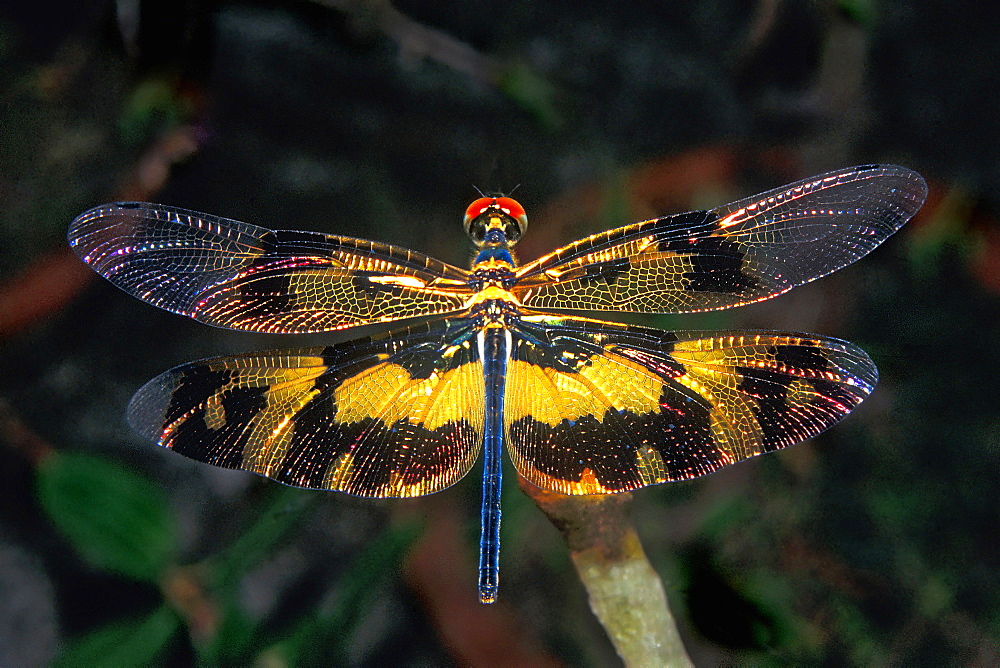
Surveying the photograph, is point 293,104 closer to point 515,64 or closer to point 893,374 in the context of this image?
point 515,64

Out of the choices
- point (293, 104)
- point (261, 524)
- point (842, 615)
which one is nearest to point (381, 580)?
point (261, 524)

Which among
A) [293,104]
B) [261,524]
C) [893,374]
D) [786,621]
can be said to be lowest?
[786,621]

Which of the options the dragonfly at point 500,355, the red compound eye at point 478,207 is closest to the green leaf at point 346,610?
the dragonfly at point 500,355

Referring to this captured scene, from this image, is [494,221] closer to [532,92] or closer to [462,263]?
[462,263]

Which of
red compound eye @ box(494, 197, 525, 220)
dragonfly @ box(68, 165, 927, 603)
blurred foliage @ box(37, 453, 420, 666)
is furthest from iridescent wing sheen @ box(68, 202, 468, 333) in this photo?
blurred foliage @ box(37, 453, 420, 666)

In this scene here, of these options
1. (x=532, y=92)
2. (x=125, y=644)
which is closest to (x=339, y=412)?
(x=125, y=644)
